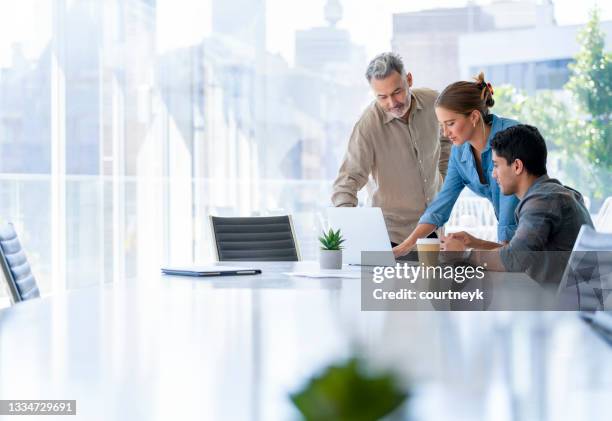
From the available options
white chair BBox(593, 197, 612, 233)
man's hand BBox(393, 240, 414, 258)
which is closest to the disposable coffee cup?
man's hand BBox(393, 240, 414, 258)

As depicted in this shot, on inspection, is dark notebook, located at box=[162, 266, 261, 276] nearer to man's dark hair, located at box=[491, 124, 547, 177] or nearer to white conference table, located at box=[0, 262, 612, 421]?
white conference table, located at box=[0, 262, 612, 421]

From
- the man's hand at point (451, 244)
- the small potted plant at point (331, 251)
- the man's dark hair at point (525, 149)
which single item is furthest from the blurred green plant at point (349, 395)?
the small potted plant at point (331, 251)

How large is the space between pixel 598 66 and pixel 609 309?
6097mm

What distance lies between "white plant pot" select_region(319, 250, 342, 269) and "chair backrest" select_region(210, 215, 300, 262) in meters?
0.96

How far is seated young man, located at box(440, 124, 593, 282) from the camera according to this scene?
2.01 metres

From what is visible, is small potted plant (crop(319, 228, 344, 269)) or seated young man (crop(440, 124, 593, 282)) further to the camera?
small potted plant (crop(319, 228, 344, 269))

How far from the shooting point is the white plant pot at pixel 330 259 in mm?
2578

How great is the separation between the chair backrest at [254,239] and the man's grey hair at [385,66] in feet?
2.85

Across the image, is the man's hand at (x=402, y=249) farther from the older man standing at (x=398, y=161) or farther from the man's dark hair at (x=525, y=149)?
the man's dark hair at (x=525, y=149)

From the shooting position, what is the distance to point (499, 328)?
1389 millimetres

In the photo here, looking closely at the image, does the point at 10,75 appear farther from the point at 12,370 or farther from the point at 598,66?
the point at 598,66

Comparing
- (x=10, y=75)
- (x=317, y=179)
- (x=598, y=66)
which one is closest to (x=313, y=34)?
(x=317, y=179)

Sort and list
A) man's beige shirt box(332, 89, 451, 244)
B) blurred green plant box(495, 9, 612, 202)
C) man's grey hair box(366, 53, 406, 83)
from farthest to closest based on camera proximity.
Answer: blurred green plant box(495, 9, 612, 202), man's beige shirt box(332, 89, 451, 244), man's grey hair box(366, 53, 406, 83)

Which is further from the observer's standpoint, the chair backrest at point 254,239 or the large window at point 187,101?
the large window at point 187,101
